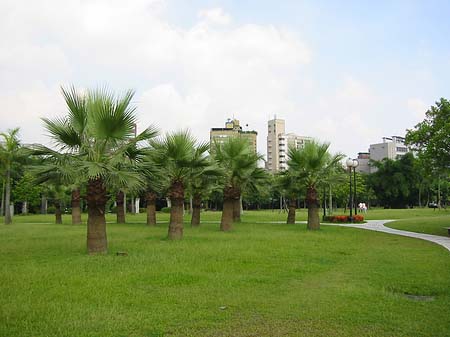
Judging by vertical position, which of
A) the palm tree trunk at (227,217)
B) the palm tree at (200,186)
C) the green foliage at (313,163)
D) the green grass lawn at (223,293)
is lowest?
the green grass lawn at (223,293)

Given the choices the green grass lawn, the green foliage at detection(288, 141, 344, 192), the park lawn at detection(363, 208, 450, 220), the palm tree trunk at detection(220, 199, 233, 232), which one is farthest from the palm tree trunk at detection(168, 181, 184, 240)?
the park lawn at detection(363, 208, 450, 220)

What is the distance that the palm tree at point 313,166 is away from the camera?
2141 cm

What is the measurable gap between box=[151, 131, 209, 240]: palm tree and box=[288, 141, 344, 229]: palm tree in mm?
6860

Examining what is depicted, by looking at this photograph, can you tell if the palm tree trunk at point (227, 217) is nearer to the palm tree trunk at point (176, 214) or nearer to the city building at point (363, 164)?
the palm tree trunk at point (176, 214)

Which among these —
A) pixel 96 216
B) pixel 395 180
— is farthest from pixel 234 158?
pixel 395 180

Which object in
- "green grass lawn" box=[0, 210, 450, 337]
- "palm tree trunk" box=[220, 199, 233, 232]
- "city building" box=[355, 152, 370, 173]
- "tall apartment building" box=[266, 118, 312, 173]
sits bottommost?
"green grass lawn" box=[0, 210, 450, 337]

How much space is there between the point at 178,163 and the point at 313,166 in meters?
8.40

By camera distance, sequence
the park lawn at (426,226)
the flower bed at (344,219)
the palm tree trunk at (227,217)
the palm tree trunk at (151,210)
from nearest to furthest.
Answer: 1. the palm tree trunk at (227,217)
2. the park lawn at (426,226)
3. the palm tree trunk at (151,210)
4. the flower bed at (344,219)

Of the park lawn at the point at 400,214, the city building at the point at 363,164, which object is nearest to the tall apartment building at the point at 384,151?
the city building at the point at 363,164

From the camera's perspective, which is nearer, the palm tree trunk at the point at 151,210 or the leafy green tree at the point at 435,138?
the leafy green tree at the point at 435,138

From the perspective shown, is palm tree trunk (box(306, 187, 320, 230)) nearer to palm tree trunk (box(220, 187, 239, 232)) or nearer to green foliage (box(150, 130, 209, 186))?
palm tree trunk (box(220, 187, 239, 232))

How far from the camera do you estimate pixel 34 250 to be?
12.9 meters

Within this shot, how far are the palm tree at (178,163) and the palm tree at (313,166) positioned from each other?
22.5 ft

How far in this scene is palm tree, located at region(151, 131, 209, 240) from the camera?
1566 centimetres
